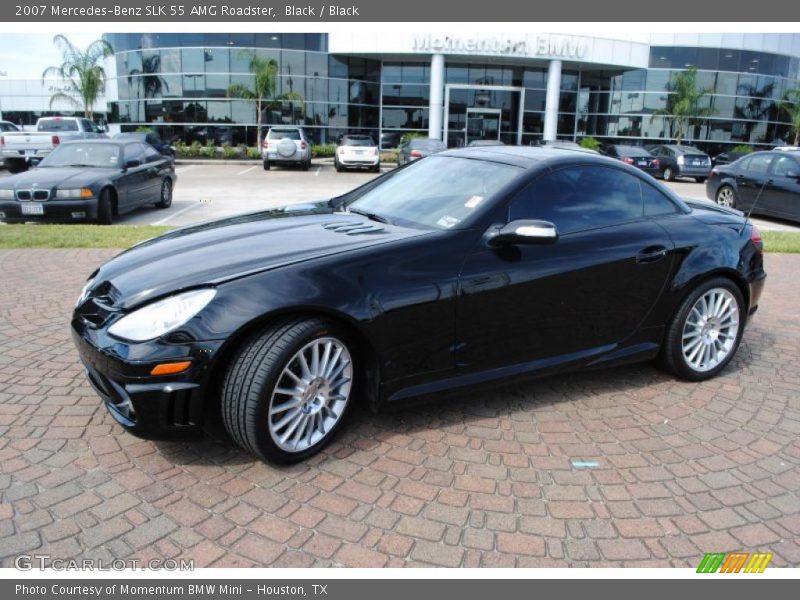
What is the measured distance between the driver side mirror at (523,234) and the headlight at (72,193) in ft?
29.0

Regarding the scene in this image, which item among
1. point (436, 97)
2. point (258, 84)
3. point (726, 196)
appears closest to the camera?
point (726, 196)

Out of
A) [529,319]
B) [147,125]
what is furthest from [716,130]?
[529,319]

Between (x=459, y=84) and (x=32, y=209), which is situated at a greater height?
(x=459, y=84)

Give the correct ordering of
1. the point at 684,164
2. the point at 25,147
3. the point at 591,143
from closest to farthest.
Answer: the point at 25,147 → the point at 684,164 → the point at 591,143

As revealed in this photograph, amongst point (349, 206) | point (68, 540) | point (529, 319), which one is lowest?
point (68, 540)

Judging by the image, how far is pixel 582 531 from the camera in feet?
9.04

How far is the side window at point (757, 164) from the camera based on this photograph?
13.3 metres

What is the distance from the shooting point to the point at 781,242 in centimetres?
1009

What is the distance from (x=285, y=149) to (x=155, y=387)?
23.3 m

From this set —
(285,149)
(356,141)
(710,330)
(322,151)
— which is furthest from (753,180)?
(322,151)

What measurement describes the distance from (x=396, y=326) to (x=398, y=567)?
46.7 inches

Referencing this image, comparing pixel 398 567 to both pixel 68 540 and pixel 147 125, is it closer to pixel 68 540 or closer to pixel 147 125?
pixel 68 540

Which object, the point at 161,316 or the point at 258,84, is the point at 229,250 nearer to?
the point at 161,316

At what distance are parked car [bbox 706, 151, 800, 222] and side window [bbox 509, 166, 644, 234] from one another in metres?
9.76
